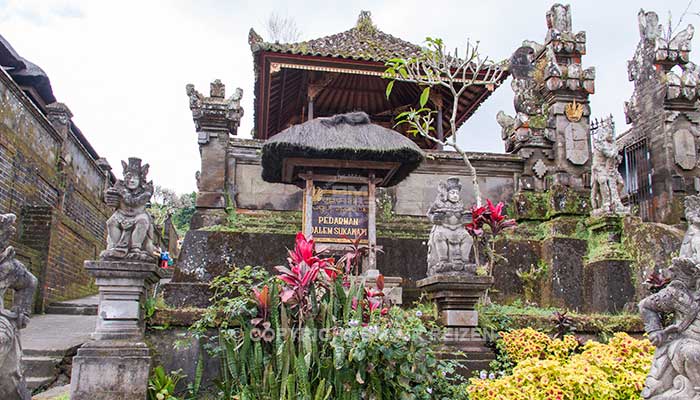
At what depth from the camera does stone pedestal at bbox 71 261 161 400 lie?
Answer: 4598 mm

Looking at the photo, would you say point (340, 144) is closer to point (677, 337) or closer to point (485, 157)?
point (485, 157)

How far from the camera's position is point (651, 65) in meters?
12.2

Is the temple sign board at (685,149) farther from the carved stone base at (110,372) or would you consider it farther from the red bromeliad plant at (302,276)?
the carved stone base at (110,372)

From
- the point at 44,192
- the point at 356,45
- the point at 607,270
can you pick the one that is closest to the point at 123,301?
the point at 607,270

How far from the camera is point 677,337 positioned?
351 centimetres

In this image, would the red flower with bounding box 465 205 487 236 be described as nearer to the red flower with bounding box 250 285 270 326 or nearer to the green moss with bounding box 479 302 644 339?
the green moss with bounding box 479 302 644 339

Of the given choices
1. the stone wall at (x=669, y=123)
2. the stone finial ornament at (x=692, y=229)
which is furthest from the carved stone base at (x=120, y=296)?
the stone wall at (x=669, y=123)

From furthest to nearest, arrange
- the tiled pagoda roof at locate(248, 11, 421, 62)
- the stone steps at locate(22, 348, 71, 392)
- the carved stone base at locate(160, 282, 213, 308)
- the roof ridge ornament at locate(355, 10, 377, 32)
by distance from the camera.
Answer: the roof ridge ornament at locate(355, 10, 377, 32) → the tiled pagoda roof at locate(248, 11, 421, 62) → the carved stone base at locate(160, 282, 213, 308) → the stone steps at locate(22, 348, 71, 392)

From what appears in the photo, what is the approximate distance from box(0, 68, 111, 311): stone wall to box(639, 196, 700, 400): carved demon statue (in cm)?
1056

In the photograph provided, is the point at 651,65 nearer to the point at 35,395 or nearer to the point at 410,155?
the point at 410,155

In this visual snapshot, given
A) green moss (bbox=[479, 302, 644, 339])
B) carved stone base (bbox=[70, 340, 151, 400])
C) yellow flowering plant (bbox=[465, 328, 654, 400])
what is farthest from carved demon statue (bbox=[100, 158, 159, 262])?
green moss (bbox=[479, 302, 644, 339])

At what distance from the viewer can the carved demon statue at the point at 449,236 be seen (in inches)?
217

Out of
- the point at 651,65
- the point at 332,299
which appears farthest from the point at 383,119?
the point at 332,299

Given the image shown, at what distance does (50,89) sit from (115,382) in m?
12.8
